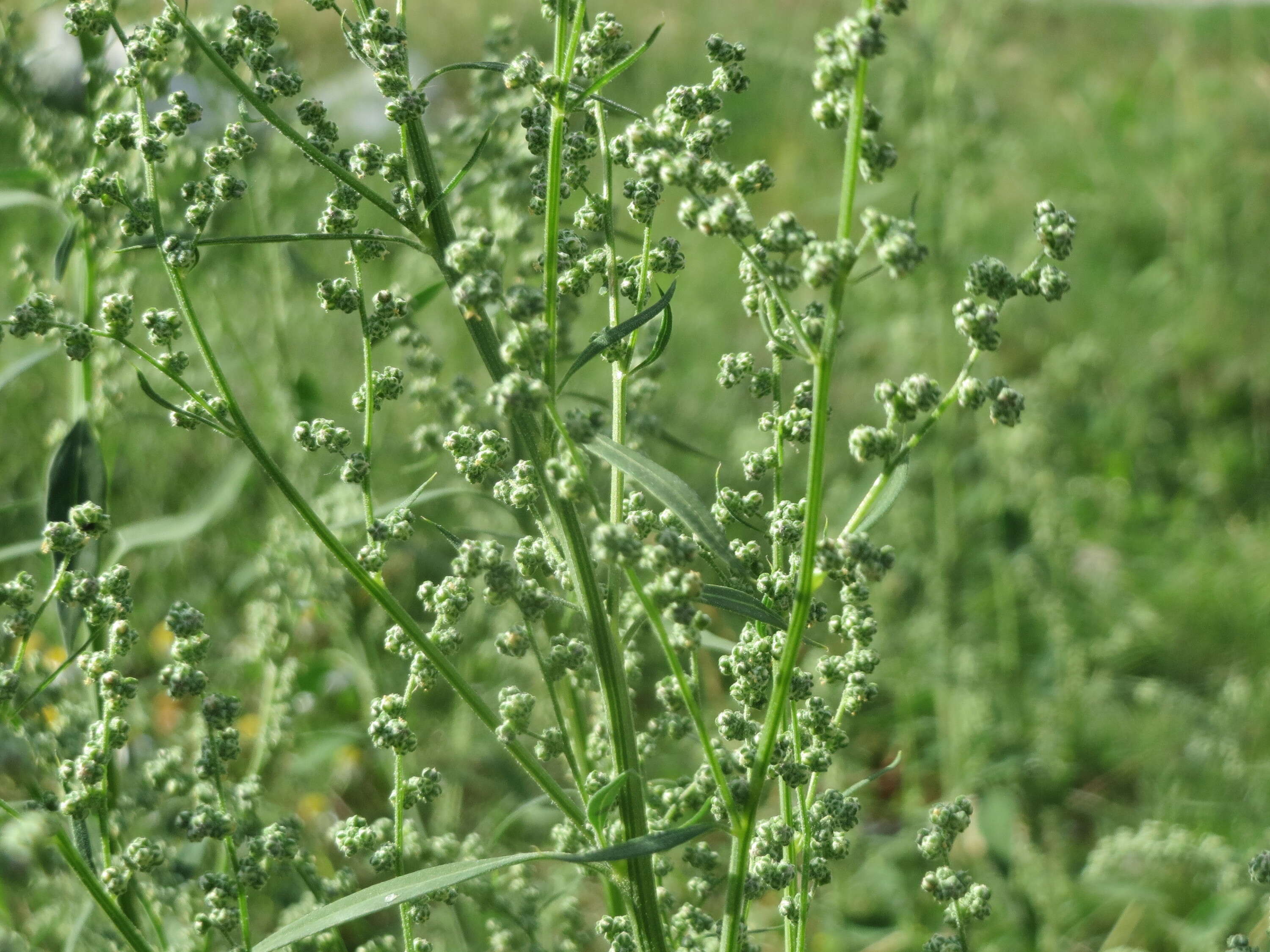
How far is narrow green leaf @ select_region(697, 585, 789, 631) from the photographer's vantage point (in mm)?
1243

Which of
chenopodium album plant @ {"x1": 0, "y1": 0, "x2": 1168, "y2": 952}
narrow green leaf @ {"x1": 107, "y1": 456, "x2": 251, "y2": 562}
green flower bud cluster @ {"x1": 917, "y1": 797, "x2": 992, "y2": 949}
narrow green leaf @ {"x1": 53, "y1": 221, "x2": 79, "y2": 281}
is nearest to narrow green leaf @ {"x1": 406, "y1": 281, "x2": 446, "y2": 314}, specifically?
chenopodium album plant @ {"x1": 0, "y1": 0, "x2": 1168, "y2": 952}

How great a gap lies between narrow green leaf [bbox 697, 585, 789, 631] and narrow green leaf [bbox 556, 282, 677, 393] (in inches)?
10.0

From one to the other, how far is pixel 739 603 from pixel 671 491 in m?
0.15

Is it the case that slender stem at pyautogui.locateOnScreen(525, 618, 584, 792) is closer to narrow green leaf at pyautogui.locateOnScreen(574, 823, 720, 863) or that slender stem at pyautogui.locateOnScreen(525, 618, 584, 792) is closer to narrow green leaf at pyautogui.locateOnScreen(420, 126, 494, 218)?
narrow green leaf at pyautogui.locateOnScreen(574, 823, 720, 863)

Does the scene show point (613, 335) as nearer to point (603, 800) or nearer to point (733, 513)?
point (733, 513)

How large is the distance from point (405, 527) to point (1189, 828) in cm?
314

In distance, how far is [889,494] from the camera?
4.14 feet

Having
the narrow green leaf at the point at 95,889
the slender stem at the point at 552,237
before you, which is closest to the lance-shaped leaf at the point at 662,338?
the slender stem at the point at 552,237

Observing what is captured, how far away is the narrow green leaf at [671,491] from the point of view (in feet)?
3.76

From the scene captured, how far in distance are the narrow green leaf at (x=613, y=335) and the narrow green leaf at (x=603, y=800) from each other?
0.39 metres

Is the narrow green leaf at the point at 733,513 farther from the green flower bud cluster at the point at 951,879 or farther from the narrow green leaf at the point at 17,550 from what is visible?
the narrow green leaf at the point at 17,550

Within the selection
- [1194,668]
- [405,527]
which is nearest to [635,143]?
[405,527]

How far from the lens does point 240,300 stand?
5.23m

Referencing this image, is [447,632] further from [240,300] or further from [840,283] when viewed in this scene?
[240,300]
